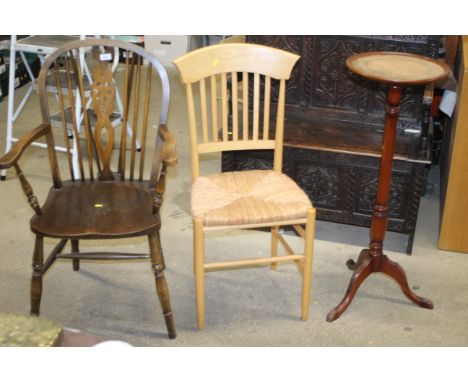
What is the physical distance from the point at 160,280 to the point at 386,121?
979 mm

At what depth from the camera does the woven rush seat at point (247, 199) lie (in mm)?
2400

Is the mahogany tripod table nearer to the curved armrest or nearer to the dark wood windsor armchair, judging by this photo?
the dark wood windsor armchair

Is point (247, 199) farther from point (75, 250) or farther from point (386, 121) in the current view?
point (75, 250)

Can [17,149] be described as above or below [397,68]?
below

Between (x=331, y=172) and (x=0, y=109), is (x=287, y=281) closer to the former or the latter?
(x=331, y=172)

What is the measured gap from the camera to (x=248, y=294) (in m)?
2.80

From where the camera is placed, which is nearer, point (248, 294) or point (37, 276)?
point (37, 276)

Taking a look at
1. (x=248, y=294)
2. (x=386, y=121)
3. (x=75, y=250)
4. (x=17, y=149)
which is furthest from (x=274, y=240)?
(x=17, y=149)

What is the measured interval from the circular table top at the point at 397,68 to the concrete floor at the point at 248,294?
0.92m

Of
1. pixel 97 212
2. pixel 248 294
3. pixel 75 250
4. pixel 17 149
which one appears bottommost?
pixel 248 294

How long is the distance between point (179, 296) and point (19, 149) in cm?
89

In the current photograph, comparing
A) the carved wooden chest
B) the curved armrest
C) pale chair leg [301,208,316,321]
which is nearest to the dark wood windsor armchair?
the curved armrest

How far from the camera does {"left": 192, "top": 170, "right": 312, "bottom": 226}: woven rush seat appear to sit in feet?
7.88

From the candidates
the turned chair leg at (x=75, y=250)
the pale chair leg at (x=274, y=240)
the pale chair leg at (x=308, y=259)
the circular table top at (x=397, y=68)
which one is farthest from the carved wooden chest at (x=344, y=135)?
the turned chair leg at (x=75, y=250)
